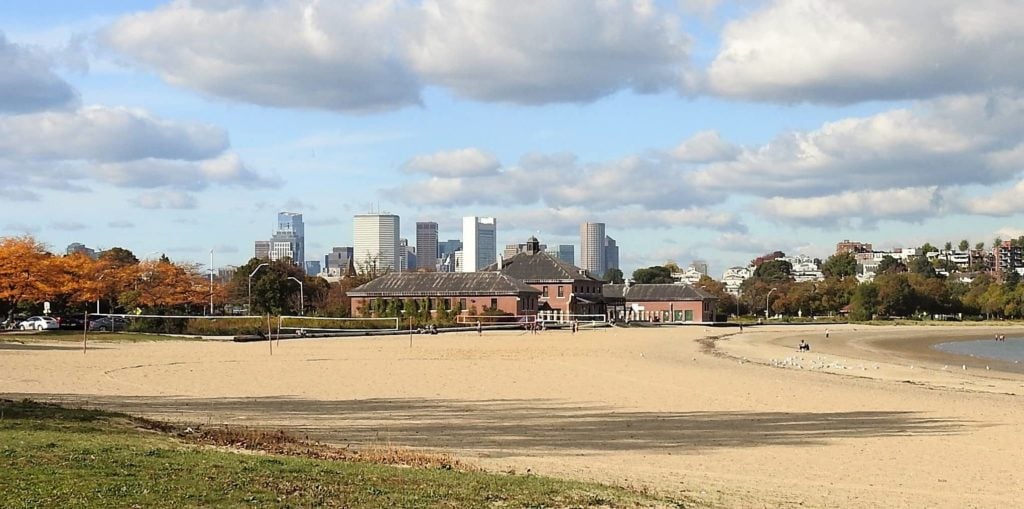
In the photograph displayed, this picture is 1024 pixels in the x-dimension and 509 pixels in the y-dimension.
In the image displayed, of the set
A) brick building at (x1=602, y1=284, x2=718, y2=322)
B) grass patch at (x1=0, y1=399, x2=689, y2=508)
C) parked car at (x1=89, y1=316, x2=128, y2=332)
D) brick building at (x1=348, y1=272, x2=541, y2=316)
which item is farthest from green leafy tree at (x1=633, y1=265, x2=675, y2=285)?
grass patch at (x1=0, y1=399, x2=689, y2=508)

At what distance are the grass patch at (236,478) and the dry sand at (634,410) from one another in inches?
74.2

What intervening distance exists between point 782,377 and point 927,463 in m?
20.9

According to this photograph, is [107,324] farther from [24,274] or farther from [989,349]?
[989,349]

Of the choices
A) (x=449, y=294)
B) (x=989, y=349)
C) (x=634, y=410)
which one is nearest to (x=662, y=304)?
(x=449, y=294)

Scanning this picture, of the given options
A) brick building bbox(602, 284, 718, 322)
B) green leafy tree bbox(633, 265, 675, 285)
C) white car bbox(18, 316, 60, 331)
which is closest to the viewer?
white car bbox(18, 316, 60, 331)

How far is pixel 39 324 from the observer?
68.8m

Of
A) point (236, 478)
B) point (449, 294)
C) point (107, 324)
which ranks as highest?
point (449, 294)

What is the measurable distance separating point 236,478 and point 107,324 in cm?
6129

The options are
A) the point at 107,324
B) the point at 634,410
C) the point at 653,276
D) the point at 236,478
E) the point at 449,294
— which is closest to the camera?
the point at 236,478

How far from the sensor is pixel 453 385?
31062 millimetres

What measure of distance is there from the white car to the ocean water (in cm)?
5672

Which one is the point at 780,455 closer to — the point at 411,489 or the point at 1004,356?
the point at 411,489

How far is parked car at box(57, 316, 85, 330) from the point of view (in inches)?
2667

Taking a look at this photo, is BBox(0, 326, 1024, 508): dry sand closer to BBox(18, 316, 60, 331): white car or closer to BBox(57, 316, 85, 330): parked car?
BBox(57, 316, 85, 330): parked car
